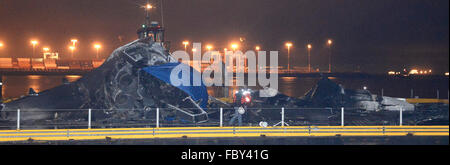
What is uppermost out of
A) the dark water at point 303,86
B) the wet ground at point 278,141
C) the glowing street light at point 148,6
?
the glowing street light at point 148,6

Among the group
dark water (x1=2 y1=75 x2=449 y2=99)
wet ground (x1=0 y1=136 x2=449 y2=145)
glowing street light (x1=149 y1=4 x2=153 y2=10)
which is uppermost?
glowing street light (x1=149 y1=4 x2=153 y2=10)

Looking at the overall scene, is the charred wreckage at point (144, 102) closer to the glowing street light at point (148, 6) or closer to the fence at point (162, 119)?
the fence at point (162, 119)

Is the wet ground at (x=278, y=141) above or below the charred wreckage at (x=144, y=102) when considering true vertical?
below

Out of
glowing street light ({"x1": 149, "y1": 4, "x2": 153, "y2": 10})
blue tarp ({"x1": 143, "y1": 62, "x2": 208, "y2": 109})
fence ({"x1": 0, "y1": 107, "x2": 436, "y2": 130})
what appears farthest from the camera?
glowing street light ({"x1": 149, "y1": 4, "x2": 153, "y2": 10})

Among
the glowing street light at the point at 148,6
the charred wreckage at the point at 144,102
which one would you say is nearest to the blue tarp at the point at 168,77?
the charred wreckage at the point at 144,102

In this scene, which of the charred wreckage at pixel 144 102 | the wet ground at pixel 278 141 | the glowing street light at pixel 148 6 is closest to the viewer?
the wet ground at pixel 278 141

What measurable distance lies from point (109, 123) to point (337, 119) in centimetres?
1116

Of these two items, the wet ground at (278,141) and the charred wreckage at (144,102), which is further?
the charred wreckage at (144,102)

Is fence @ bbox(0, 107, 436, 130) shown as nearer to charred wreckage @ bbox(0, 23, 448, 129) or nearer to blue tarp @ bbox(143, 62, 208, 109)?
charred wreckage @ bbox(0, 23, 448, 129)

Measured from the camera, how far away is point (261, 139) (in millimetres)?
15453

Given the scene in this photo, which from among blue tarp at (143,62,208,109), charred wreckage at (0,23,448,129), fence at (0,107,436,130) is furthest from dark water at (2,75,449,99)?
fence at (0,107,436,130)

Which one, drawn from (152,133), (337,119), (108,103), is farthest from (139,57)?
(337,119)

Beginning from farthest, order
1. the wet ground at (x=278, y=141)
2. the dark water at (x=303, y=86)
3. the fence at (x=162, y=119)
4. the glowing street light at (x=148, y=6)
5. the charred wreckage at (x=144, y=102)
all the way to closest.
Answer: the dark water at (x=303, y=86)
the glowing street light at (x=148, y=6)
the charred wreckage at (x=144, y=102)
the fence at (x=162, y=119)
the wet ground at (x=278, y=141)

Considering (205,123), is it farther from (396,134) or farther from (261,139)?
(396,134)
